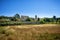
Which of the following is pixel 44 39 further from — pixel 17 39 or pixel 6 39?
pixel 6 39

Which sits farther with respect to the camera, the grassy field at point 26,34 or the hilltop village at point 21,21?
the hilltop village at point 21,21

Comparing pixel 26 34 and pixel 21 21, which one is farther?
pixel 21 21

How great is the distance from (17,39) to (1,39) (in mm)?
725

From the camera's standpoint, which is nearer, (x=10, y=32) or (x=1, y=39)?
(x=1, y=39)

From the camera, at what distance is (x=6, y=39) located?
4.46 metres

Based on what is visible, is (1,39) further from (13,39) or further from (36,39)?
(36,39)

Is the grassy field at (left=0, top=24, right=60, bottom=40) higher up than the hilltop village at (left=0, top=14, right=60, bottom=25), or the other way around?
the grassy field at (left=0, top=24, right=60, bottom=40)

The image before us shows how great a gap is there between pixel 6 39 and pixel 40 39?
1.53m

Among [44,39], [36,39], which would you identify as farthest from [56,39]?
[36,39]

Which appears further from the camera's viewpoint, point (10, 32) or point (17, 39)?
point (10, 32)

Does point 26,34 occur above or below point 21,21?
above

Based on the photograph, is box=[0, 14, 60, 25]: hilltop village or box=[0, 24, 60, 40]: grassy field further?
box=[0, 14, 60, 25]: hilltop village

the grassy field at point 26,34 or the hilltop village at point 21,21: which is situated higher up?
the grassy field at point 26,34

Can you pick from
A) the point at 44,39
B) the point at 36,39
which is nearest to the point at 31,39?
the point at 36,39
